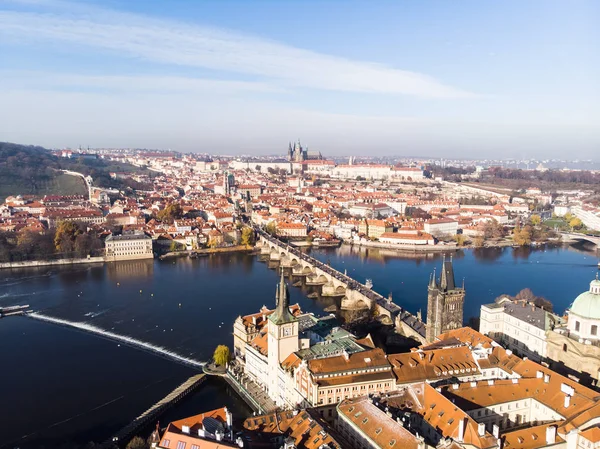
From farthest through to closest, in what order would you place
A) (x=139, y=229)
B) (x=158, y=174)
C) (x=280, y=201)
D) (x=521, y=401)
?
(x=158, y=174) < (x=280, y=201) < (x=139, y=229) < (x=521, y=401)

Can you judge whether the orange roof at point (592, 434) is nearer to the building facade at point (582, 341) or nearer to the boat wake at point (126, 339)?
the building facade at point (582, 341)

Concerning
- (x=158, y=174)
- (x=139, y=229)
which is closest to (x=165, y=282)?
(x=139, y=229)

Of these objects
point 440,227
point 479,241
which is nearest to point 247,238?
point 440,227

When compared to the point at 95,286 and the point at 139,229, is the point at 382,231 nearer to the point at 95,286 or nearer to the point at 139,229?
the point at 139,229

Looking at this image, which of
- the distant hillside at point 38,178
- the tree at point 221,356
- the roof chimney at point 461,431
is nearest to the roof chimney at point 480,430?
the roof chimney at point 461,431

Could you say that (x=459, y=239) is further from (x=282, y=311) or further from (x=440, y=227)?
(x=282, y=311)
